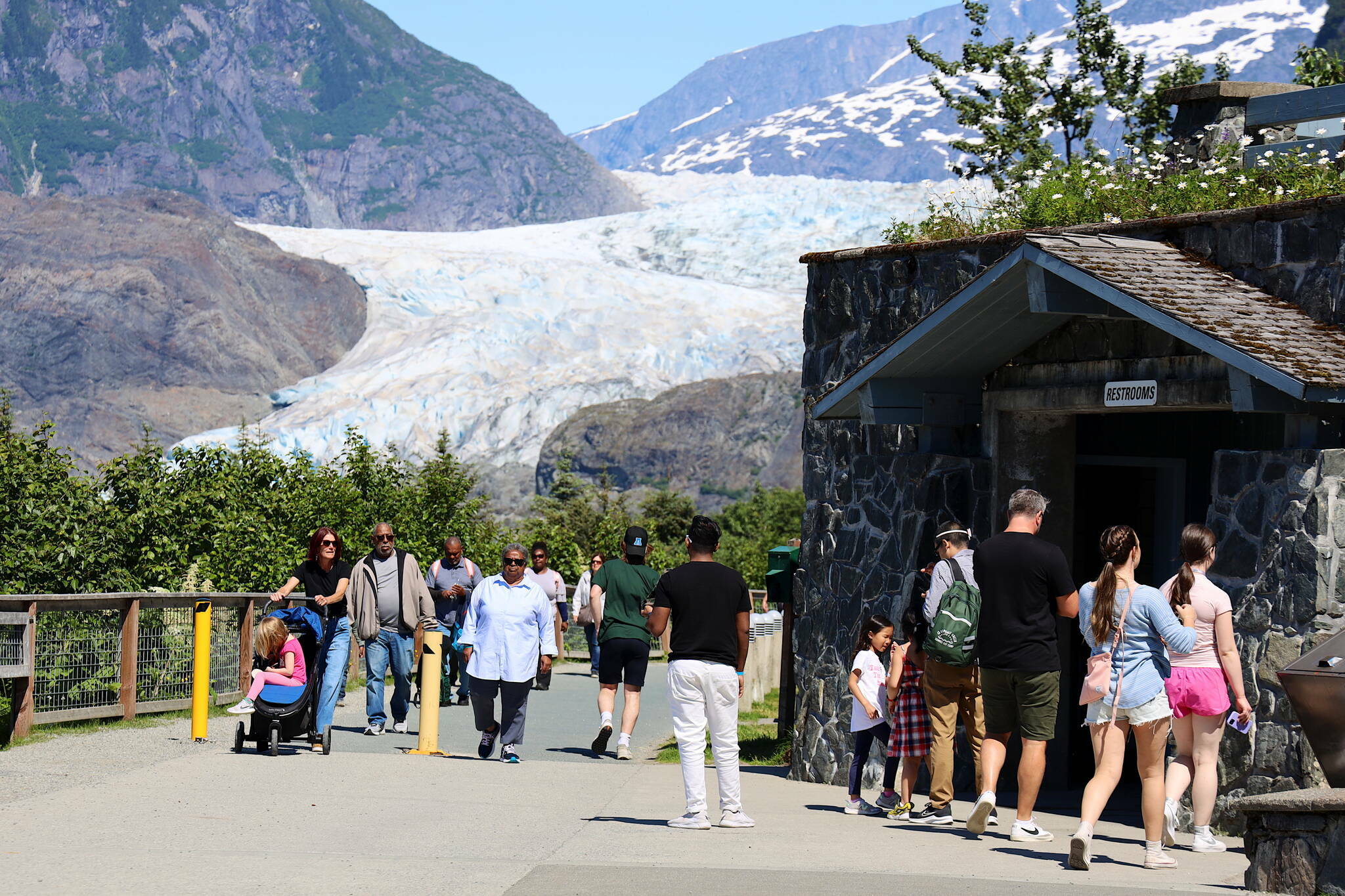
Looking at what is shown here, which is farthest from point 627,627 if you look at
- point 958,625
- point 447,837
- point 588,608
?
→ point 447,837

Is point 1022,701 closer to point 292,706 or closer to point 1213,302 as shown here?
point 1213,302

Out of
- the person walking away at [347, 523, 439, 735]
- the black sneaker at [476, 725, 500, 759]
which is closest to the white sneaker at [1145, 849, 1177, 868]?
the black sneaker at [476, 725, 500, 759]

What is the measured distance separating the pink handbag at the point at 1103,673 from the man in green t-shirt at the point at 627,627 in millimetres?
5428

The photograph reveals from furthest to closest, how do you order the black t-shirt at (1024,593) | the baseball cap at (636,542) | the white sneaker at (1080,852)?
the baseball cap at (636,542), the black t-shirt at (1024,593), the white sneaker at (1080,852)

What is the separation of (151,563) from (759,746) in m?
8.41

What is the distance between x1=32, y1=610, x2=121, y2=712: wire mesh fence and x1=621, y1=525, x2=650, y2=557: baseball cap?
13.3 ft

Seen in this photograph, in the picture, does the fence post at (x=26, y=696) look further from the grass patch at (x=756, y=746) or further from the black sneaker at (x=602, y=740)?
the grass patch at (x=756, y=746)

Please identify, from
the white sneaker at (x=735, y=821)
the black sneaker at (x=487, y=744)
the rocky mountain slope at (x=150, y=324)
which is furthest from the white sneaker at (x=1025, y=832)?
the rocky mountain slope at (x=150, y=324)

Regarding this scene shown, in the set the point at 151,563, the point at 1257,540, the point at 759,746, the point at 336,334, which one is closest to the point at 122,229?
the point at 336,334

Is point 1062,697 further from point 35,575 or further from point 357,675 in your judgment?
point 35,575

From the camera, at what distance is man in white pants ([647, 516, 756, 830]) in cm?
848

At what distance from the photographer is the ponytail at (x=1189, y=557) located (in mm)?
7539

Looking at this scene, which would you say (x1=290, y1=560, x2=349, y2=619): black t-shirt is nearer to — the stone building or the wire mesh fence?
the wire mesh fence

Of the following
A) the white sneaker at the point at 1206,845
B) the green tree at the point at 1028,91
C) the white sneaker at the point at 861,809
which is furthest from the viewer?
the green tree at the point at 1028,91
